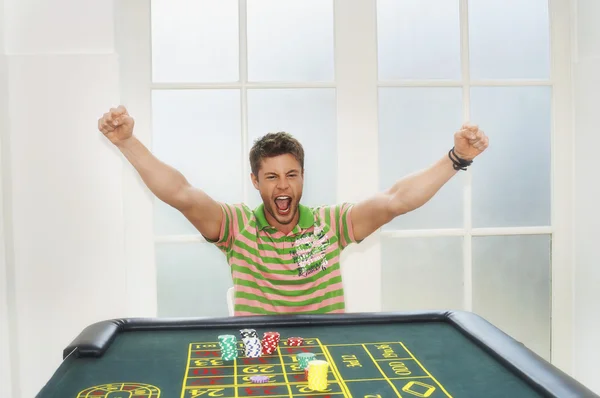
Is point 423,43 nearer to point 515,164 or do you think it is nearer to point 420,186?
point 515,164

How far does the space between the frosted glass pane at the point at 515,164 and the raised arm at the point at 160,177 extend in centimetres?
133

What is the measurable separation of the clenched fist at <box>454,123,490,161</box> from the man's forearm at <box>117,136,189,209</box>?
0.88 meters

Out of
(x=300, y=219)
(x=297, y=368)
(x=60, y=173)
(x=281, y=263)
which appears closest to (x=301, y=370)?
(x=297, y=368)

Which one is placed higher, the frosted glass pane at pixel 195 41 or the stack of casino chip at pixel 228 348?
the frosted glass pane at pixel 195 41

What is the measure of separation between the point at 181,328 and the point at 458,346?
0.73 m

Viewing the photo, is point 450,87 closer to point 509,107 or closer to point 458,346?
point 509,107

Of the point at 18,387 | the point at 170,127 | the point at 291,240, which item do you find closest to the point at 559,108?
the point at 291,240

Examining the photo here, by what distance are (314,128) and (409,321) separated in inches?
50.0

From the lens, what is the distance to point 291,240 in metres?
2.25

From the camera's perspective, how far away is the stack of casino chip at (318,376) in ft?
4.29

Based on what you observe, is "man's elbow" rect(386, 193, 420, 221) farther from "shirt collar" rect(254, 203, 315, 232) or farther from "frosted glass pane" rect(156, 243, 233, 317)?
"frosted glass pane" rect(156, 243, 233, 317)

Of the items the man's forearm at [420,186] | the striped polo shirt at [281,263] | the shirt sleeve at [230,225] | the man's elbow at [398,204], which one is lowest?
the striped polo shirt at [281,263]

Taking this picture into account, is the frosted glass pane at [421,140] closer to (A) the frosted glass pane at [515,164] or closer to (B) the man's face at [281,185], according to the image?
(A) the frosted glass pane at [515,164]

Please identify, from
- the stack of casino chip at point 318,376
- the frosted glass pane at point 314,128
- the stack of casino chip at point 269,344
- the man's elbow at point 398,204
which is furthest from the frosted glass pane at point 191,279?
the stack of casino chip at point 318,376
